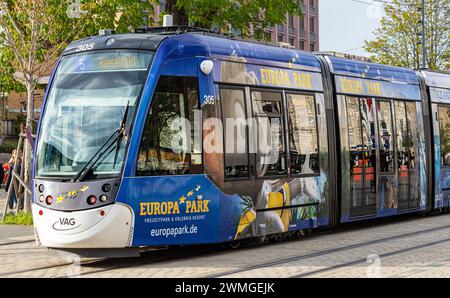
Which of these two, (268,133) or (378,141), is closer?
(268,133)

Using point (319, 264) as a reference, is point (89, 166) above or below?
above

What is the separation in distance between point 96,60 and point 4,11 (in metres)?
8.44

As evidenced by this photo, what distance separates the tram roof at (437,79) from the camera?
19.3 metres

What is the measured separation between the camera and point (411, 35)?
47531 mm

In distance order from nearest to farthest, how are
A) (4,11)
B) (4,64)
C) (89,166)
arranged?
(89,166) → (4,11) → (4,64)

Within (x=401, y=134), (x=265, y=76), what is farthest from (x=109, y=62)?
(x=401, y=134)

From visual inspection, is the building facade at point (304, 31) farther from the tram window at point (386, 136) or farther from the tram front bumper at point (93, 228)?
the tram front bumper at point (93, 228)

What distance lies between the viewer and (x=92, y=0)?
66.2 feet

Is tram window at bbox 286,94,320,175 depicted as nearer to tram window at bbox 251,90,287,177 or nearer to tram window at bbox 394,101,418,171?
tram window at bbox 251,90,287,177

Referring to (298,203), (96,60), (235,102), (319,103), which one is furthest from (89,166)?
(319,103)

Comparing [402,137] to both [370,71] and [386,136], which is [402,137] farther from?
[370,71]

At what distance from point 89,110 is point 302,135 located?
4207 millimetres
